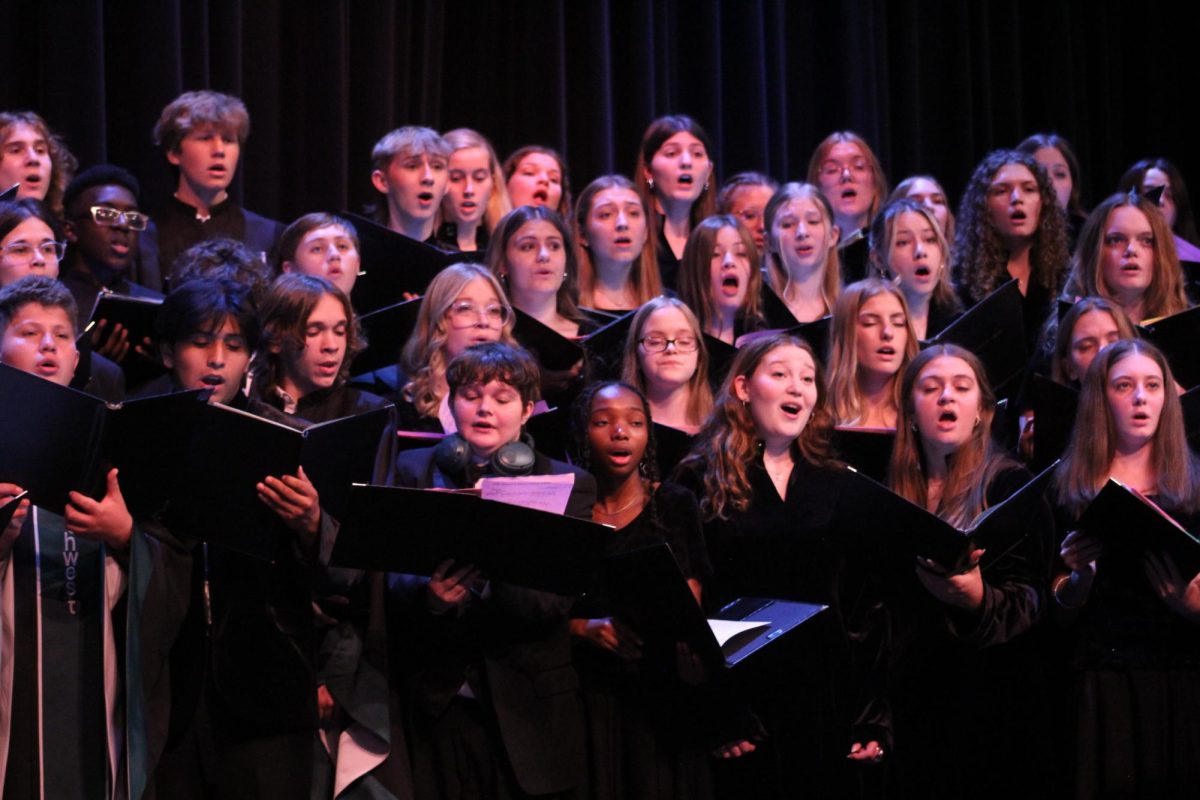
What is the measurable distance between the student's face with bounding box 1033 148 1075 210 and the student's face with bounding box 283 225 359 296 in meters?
2.48

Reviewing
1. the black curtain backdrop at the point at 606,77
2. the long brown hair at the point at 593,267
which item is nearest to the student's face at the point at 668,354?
the long brown hair at the point at 593,267

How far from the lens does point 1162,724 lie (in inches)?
134

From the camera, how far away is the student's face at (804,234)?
4559mm

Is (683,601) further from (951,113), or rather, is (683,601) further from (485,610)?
(951,113)

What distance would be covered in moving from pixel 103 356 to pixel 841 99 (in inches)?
163

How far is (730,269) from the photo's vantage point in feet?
14.2

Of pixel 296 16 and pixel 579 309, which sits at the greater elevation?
pixel 296 16

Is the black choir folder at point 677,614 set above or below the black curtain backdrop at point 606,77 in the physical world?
below

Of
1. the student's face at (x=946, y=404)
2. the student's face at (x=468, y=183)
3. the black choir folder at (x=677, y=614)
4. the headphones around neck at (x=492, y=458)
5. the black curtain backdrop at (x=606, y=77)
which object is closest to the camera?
the black choir folder at (x=677, y=614)

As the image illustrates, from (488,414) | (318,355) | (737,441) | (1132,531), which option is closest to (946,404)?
(737,441)

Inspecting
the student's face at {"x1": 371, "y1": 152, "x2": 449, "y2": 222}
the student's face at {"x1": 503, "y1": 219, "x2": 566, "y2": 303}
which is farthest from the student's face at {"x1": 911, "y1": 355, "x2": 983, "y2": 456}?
the student's face at {"x1": 371, "y1": 152, "x2": 449, "y2": 222}

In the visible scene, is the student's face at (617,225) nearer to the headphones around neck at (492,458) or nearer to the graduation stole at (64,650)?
the headphones around neck at (492,458)

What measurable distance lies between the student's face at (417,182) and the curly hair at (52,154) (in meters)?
0.88

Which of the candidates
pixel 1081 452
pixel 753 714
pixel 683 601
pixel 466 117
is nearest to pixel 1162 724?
pixel 1081 452
